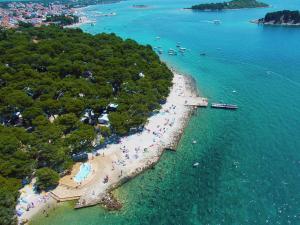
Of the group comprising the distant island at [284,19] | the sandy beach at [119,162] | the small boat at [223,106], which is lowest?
the sandy beach at [119,162]

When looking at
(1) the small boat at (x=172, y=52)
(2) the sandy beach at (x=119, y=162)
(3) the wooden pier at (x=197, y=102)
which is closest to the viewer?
(2) the sandy beach at (x=119, y=162)

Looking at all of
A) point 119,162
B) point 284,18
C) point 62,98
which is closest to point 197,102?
point 119,162

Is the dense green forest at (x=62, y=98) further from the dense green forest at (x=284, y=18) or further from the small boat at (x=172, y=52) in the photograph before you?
the dense green forest at (x=284, y=18)

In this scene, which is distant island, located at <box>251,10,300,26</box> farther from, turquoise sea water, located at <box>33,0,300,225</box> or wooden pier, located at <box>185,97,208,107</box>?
wooden pier, located at <box>185,97,208,107</box>

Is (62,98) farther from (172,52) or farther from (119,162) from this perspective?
(172,52)

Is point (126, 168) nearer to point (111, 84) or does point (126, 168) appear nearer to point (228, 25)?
point (111, 84)

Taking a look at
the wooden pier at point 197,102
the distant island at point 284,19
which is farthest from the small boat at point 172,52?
A: the distant island at point 284,19
